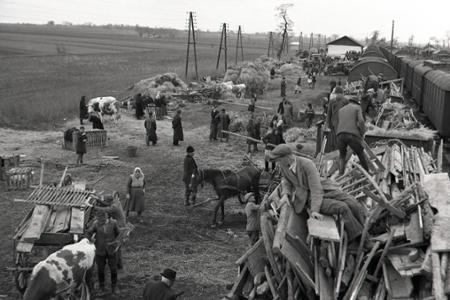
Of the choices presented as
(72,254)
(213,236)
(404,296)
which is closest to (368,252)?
(404,296)

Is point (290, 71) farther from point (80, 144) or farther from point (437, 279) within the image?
point (437, 279)

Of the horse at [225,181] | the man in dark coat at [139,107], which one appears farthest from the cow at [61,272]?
the man in dark coat at [139,107]

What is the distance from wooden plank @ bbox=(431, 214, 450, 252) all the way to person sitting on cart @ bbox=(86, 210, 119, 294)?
5792mm

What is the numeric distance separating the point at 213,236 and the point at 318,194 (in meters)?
6.27

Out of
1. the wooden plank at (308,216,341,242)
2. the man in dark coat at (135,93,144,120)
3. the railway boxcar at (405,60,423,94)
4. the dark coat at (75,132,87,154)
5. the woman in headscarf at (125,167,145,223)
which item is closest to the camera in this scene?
the wooden plank at (308,216,341,242)

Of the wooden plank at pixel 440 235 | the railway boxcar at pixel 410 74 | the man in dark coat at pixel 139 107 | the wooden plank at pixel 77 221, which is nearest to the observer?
the wooden plank at pixel 440 235

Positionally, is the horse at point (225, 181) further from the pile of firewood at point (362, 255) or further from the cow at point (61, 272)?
the cow at point (61, 272)

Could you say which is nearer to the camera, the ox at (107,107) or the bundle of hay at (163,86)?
the ox at (107,107)

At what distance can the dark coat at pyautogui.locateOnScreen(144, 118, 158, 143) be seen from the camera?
2338 cm

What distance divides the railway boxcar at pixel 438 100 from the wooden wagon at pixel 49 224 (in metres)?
14.8

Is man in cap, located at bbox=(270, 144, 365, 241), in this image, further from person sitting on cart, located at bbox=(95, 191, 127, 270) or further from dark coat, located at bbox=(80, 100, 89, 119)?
dark coat, located at bbox=(80, 100, 89, 119)

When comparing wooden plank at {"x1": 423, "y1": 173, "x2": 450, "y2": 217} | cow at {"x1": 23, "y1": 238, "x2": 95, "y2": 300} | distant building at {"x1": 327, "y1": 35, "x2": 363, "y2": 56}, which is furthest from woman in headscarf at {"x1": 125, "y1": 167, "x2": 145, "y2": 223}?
distant building at {"x1": 327, "y1": 35, "x2": 363, "y2": 56}

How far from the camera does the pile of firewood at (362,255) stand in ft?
23.0

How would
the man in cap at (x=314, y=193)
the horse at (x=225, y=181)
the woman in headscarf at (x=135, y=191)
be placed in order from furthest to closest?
the horse at (x=225, y=181) < the woman in headscarf at (x=135, y=191) < the man in cap at (x=314, y=193)
